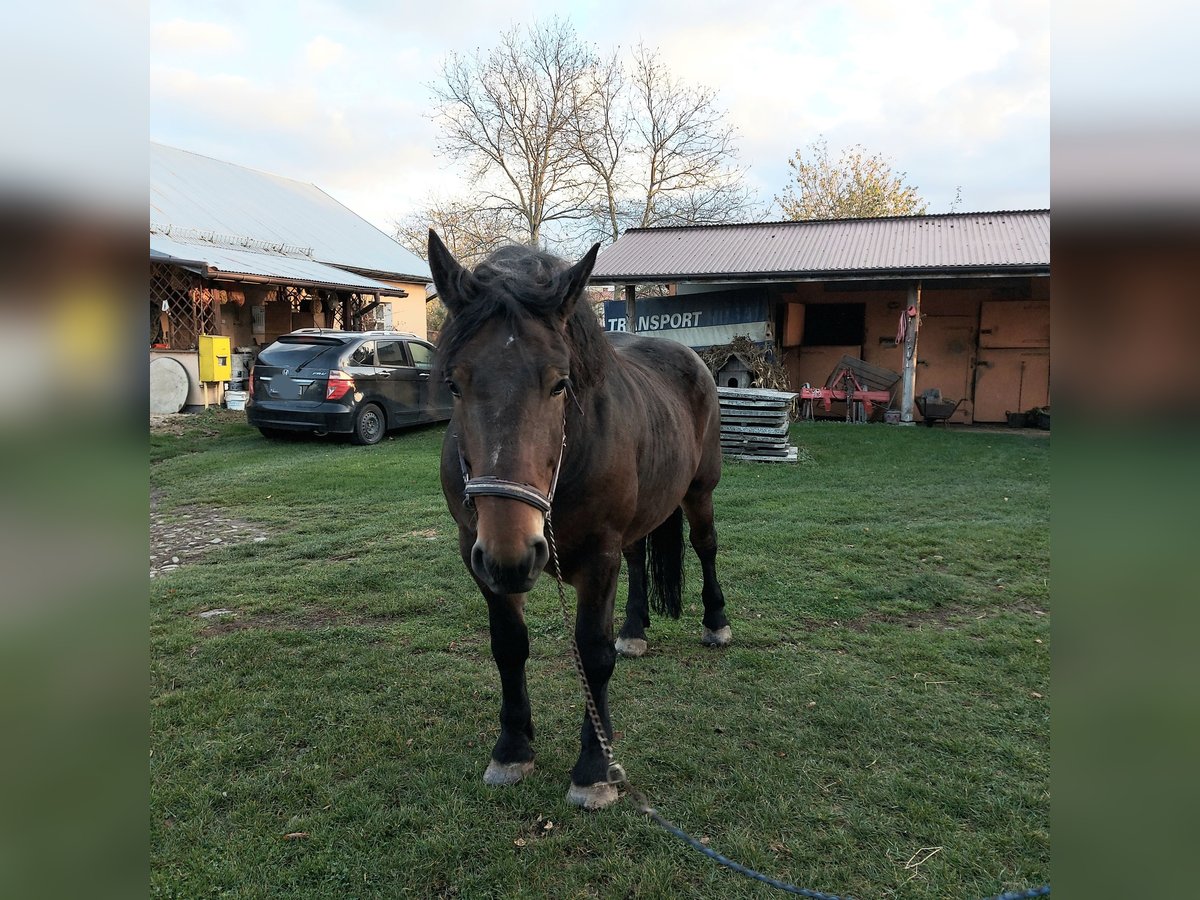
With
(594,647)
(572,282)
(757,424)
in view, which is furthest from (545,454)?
(757,424)

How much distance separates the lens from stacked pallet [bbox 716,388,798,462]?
1016cm

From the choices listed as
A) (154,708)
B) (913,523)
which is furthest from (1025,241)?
(154,708)

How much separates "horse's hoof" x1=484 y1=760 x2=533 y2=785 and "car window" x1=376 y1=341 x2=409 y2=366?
9656mm

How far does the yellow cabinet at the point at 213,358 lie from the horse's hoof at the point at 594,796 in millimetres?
14206

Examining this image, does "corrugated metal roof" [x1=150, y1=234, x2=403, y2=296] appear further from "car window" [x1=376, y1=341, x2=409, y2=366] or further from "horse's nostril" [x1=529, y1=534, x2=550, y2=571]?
"horse's nostril" [x1=529, y1=534, x2=550, y2=571]

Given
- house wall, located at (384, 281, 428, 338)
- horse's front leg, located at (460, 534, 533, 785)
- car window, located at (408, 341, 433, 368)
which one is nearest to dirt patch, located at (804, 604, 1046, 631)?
horse's front leg, located at (460, 534, 533, 785)

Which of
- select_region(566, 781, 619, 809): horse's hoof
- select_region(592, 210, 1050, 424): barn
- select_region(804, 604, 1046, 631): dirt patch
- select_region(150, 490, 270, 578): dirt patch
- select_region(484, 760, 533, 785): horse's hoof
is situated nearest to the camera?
select_region(566, 781, 619, 809): horse's hoof

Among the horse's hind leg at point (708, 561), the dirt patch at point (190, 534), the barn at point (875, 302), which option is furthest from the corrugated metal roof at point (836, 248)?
the horse's hind leg at point (708, 561)

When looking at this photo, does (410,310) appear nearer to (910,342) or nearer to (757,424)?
(910,342)

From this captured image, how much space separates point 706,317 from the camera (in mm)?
15438

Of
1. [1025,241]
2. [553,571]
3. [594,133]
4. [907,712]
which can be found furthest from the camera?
[594,133]
